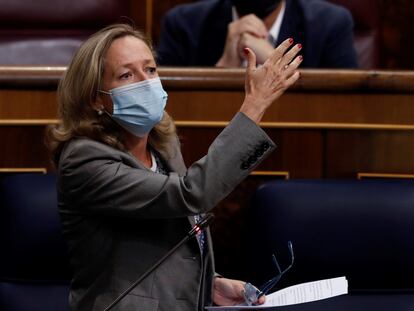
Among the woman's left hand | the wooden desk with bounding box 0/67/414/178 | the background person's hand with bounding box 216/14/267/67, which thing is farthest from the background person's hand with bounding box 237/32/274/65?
the woman's left hand

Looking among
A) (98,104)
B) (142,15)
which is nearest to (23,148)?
(98,104)

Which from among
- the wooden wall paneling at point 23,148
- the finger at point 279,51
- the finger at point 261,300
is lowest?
the finger at point 261,300

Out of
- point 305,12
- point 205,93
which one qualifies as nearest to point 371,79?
point 205,93

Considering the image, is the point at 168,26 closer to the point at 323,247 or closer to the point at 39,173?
the point at 39,173

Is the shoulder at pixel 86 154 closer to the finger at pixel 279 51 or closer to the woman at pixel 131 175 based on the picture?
the woman at pixel 131 175

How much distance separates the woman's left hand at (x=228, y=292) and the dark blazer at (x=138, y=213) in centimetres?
4

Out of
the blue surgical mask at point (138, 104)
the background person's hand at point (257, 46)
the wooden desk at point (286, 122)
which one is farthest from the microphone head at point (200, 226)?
the background person's hand at point (257, 46)

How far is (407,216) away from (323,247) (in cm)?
8

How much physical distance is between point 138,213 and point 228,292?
14 cm

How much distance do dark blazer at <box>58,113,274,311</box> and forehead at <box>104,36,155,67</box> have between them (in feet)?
0.21

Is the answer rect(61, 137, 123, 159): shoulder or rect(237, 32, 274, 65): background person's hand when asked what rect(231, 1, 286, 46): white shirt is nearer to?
rect(237, 32, 274, 65): background person's hand

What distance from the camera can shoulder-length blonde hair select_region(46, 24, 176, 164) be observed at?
28.8 inches

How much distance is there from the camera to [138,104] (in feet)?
2.39

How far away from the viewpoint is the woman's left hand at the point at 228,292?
2.57 ft
